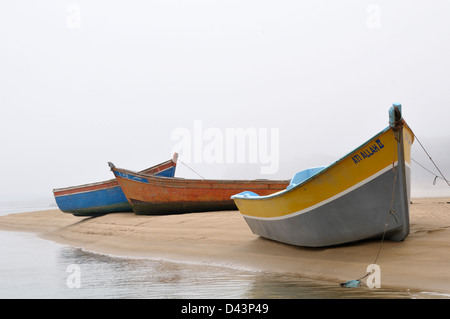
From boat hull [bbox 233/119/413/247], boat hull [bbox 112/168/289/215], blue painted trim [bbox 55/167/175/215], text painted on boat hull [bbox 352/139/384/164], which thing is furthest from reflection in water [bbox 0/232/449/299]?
blue painted trim [bbox 55/167/175/215]

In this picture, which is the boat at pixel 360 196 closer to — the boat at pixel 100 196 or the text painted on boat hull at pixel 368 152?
the text painted on boat hull at pixel 368 152

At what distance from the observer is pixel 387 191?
5.56m

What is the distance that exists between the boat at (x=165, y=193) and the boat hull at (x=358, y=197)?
29.4 feet

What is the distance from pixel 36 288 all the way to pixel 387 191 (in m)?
5.53

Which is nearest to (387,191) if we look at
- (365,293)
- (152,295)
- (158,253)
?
(365,293)

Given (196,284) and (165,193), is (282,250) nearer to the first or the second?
(196,284)

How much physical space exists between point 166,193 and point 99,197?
364 centimetres

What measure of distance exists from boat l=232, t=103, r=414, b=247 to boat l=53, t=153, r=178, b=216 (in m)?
11.1

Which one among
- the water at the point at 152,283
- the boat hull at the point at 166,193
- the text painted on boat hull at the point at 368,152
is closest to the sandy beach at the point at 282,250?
the water at the point at 152,283

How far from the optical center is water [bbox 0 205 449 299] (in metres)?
5.18

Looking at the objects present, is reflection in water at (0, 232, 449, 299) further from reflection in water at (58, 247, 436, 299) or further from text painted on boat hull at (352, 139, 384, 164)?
text painted on boat hull at (352, 139, 384, 164)

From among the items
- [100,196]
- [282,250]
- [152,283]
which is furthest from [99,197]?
[282,250]
